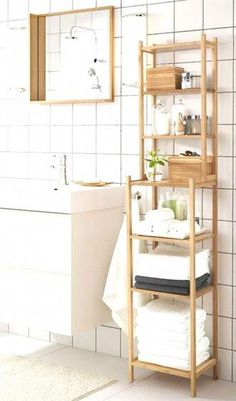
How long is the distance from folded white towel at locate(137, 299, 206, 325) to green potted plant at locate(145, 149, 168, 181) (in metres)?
0.63

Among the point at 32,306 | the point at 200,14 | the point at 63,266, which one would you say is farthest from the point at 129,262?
the point at 200,14

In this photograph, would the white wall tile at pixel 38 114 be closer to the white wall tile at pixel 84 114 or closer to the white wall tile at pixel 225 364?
the white wall tile at pixel 84 114

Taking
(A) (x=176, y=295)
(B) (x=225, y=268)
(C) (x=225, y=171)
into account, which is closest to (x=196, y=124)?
(C) (x=225, y=171)

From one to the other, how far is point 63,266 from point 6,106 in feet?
4.21

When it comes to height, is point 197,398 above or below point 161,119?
below

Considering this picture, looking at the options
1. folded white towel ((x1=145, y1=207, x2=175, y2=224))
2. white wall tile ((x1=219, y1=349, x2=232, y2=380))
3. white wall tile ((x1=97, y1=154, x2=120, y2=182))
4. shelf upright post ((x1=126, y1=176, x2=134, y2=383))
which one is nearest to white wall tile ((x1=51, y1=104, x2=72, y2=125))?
white wall tile ((x1=97, y1=154, x2=120, y2=182))

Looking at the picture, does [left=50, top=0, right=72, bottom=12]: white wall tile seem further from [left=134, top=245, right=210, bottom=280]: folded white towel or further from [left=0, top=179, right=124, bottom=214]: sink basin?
[left=134, top=245, right=210, bottom=280]: folded white towel

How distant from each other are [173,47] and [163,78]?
160 millimetres

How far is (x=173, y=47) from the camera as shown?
144 inches

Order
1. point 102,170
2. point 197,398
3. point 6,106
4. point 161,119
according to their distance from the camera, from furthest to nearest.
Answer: point 6,106, point 102,170, point 161,119, point 197,398

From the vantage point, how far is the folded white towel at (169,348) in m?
3.53

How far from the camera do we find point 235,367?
12.2ft

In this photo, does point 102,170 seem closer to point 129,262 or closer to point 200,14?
point 129,262

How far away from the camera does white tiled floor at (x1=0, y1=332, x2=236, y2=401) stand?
3533 mm
